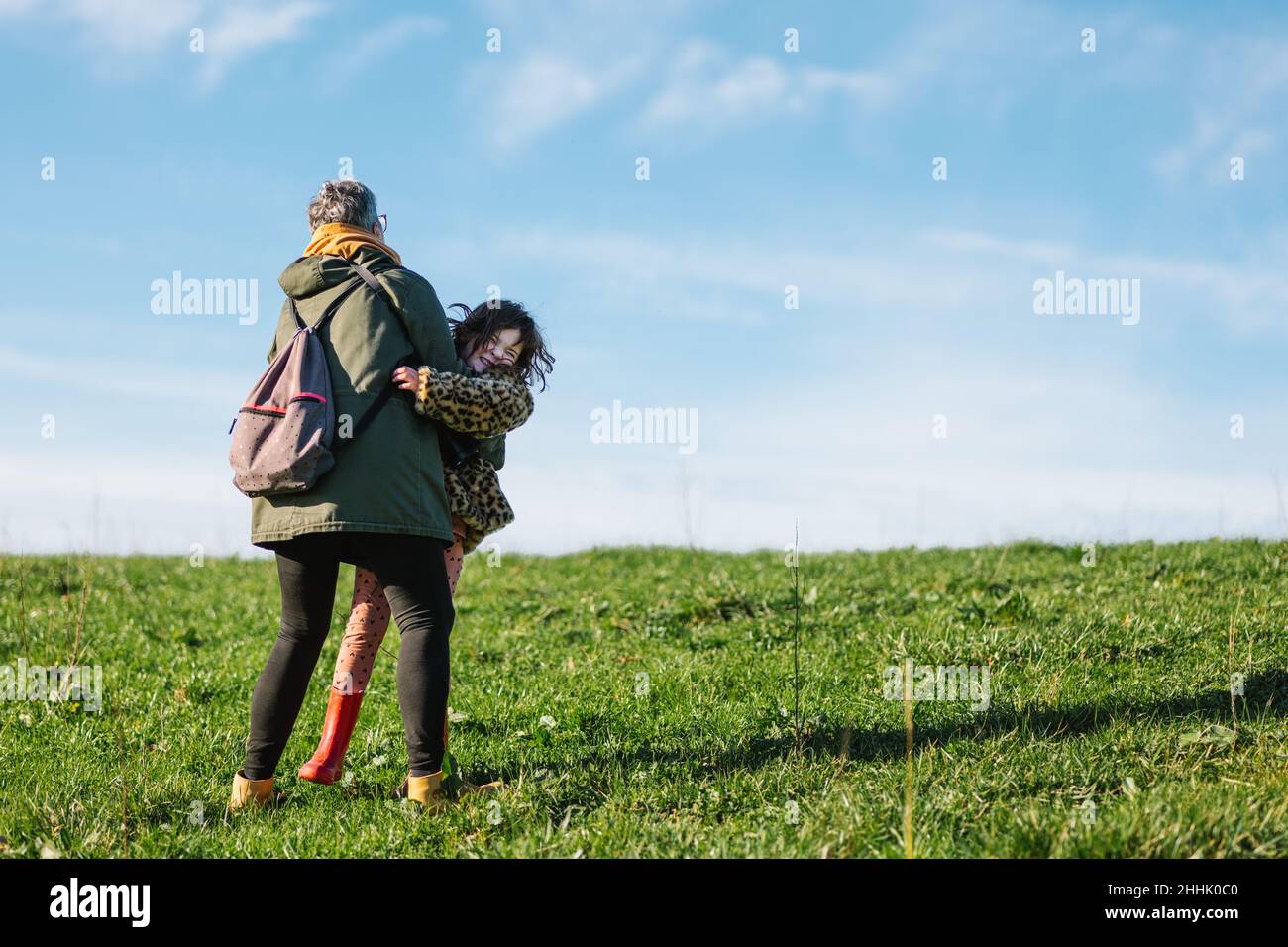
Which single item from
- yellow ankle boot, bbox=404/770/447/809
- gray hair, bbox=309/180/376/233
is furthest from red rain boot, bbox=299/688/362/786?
gray hair, bbox=309/180/376/233

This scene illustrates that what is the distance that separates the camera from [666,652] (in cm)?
752

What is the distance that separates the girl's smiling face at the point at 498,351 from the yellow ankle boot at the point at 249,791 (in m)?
2.02

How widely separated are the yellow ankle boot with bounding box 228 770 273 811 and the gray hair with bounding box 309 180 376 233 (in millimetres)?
2425

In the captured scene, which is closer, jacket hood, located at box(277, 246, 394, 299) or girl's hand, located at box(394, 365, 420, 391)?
girl's hand, located at box(394, 365, 420, 391)

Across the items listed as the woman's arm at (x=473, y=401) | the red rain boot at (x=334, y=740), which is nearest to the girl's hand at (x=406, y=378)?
the woman's arm at (x=473, y=401)

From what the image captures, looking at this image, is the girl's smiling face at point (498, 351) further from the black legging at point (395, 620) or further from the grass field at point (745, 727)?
the grass field at point (745, 727)

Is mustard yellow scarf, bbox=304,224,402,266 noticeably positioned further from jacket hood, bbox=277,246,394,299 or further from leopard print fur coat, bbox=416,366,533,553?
leopard print fur coat, bbox=416,366,533,553

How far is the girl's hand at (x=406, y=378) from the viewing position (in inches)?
171

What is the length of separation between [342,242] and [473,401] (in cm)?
91

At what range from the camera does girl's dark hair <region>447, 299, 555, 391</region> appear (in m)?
4.88

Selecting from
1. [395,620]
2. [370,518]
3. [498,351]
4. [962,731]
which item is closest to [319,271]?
[498,351]

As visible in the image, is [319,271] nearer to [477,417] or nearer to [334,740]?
[477,417]

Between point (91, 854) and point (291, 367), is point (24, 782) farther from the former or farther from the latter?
point (291, 367)
